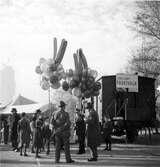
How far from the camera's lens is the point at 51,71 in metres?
18.2

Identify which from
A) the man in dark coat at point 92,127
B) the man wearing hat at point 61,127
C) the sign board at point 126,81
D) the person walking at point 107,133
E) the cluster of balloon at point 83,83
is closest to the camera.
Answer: the man wearing hat at point 61,127

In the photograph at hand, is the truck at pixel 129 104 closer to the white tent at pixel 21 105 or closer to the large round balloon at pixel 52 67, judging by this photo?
the large round balloon at pixel 52 67

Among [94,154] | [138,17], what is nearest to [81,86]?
[94,154]

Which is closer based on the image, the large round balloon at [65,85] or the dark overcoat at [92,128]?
the dark overcoat at [92,128]

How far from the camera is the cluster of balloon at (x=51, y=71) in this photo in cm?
1819

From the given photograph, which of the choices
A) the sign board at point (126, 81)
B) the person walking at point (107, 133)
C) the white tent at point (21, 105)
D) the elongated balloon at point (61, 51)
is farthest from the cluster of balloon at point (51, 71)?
the white tent at point (21, 105)

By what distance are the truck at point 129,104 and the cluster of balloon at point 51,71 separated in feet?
13.6

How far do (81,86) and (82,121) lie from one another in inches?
127

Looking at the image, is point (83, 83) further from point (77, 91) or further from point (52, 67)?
point (52, 67)

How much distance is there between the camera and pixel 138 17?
99.1 ft

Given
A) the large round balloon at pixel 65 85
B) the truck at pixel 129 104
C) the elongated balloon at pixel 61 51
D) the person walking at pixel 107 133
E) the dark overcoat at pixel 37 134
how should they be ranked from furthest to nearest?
the truck at pixel 129 104, the elongated balloon at pixel 61 51, the large round balloon at pixel 65 85, the person walking at pixel 107 133, the dark overcoat at pixel 37 134

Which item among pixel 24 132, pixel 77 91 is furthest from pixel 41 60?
pixel 24 132

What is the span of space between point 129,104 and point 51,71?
20.0 feet

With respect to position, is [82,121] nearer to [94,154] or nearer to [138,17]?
[94,154]
